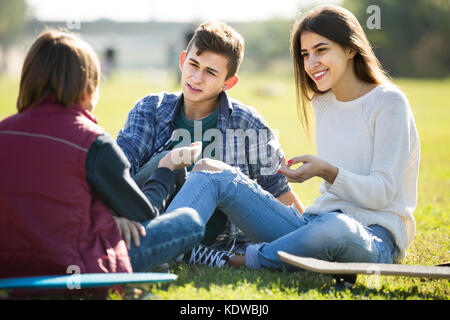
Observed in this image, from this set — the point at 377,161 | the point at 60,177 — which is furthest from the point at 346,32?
the point at 60,177

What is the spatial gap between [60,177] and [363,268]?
1581 mm

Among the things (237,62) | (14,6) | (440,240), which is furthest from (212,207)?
(14,6)

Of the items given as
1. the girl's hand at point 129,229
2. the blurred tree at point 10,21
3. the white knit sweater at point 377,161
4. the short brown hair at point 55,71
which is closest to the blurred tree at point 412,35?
the white knit sweater at point 377,161

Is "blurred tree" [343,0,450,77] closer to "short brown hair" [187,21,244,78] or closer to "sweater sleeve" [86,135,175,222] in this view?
"short brown hair" [187,21,244,78]

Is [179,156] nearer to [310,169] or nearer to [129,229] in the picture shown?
[129,229]

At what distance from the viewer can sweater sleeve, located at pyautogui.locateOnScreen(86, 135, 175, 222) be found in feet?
8.07

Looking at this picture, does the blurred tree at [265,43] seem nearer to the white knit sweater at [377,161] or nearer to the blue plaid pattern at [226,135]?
the blue plaid pattern at [226,135]

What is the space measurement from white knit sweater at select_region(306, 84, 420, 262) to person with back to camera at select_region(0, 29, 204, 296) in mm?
1336

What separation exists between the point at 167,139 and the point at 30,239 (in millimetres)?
1608

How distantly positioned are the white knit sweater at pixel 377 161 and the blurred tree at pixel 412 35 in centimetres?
3935

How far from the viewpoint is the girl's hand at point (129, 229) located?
8.77 ft

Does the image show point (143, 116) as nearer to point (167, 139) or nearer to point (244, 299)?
point (167, 139)

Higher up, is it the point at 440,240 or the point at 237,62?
the point at 237,62
